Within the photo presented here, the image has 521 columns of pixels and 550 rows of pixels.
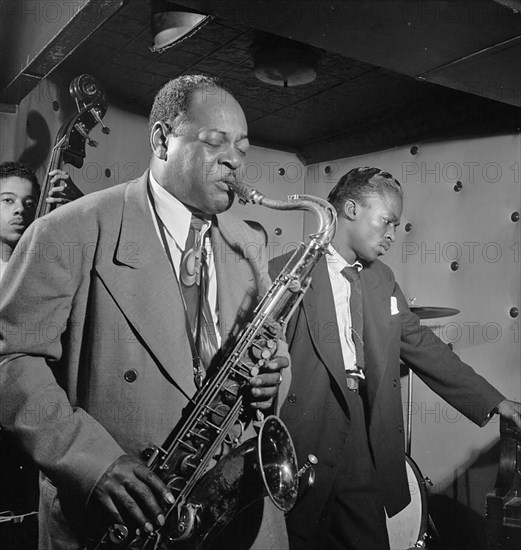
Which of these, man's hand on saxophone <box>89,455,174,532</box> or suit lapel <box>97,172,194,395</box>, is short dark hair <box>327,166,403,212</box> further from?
man's hand on saxophone <box>89,455,174,532</box>

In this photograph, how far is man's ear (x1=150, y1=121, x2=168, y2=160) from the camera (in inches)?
64.8

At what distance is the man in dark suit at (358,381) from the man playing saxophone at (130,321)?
0.81m

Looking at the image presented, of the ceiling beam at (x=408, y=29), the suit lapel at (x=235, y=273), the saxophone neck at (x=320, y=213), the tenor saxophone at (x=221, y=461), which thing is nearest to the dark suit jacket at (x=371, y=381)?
the saxophone neck at (x=320, y=213)

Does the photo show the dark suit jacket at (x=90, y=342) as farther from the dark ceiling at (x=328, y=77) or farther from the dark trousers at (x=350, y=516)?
the dark trousers at (x=350, y=516)

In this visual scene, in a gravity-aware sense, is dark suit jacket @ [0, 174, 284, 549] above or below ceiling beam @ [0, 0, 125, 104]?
below

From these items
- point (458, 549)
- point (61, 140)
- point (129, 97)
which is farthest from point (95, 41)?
point (458, 549)

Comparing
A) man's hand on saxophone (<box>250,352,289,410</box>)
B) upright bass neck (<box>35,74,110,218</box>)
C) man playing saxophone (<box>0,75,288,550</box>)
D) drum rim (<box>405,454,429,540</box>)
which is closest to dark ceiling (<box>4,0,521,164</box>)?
upright bass neck (<box>35,74,110,218</box>)

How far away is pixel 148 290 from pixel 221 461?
0.47 metres

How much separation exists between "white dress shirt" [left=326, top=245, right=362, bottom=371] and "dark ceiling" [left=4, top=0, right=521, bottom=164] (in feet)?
2.87

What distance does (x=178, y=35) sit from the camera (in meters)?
2.22

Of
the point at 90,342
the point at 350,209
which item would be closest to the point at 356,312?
the point at 350,209

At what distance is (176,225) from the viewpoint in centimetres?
160

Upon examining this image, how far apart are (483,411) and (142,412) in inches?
70.3

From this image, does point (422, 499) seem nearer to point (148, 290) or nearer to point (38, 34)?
point (148, 290)
